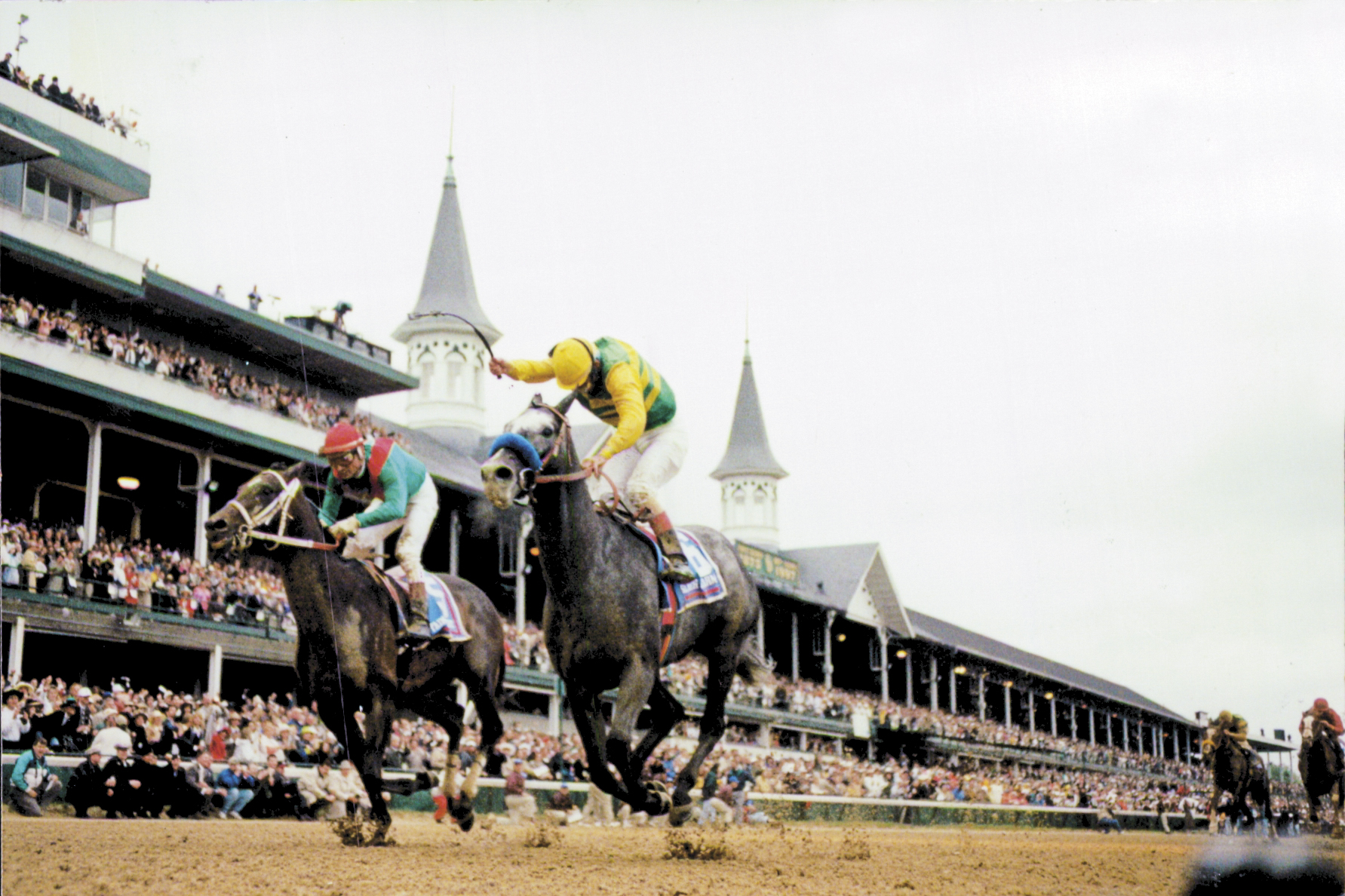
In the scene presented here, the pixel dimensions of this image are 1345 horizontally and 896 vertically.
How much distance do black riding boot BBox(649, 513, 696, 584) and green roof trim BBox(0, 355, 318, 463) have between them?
1202 cm

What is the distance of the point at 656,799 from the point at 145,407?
16.9 metres

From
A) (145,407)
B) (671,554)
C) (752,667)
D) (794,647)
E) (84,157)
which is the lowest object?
(752,667)

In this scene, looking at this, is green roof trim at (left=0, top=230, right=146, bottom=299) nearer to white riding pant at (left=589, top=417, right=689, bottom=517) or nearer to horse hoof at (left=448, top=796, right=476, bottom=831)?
horse hoof at (left=448, top=796, right=476, bottom=831)

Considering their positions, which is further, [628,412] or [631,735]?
[628,412]

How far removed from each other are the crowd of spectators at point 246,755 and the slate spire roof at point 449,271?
28.0 m

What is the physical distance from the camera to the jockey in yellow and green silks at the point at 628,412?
7.88 meters

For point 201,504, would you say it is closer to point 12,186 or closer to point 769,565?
point 12,186

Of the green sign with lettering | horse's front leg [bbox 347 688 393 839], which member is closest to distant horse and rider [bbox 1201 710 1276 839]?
horse's front leg [bbox 347 688 393 839]

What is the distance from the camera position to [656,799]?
7.73 m

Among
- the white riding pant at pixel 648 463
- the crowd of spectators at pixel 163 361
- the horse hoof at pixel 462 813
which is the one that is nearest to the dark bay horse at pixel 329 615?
the horse hoof at pixel 462 813

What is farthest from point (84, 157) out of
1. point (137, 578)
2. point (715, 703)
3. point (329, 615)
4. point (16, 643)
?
point (715, 703)

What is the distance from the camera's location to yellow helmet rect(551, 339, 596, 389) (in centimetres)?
790

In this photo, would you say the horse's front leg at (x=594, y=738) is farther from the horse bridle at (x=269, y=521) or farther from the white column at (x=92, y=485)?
the white column at (x=92, y=485)

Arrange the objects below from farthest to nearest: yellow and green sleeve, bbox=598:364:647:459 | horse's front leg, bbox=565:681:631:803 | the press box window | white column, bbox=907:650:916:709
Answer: white column, bbox=907:650:916:709 → the press box window → yellow and green sleeve, bbox=598:364:647:459 → horse's front leg, bbox=565:681:631:803
